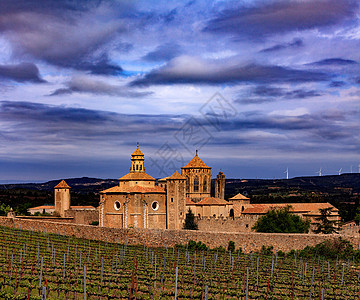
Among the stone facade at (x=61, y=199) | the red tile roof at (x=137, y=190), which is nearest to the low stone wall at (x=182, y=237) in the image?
the red tile roof at (x=137, y=190)

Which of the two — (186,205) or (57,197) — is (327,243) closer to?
(186,205)

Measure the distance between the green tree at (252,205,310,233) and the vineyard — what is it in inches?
467

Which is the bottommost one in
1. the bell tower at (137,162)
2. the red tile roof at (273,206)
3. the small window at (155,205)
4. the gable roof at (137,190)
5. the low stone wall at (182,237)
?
the low stone wall at (182,237)

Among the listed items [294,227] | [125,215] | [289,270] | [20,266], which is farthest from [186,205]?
[20,266]

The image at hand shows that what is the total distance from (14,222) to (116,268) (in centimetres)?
2642

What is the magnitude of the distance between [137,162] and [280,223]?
19.0 m

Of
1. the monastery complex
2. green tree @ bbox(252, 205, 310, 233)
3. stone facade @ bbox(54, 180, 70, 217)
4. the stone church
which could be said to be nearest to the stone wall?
stone facade @ bbox(54, 180, 70, 217)

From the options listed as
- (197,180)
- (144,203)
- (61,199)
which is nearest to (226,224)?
(144,203)

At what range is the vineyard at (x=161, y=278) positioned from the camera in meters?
22.0

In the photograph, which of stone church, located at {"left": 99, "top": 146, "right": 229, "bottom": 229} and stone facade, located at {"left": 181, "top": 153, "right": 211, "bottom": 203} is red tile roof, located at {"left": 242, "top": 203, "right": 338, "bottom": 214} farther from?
stone facade, located at {"left": 181, "top": 153, "right": 211, "bottom": 203}

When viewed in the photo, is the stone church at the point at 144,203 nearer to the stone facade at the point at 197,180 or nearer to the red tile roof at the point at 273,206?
the red tile roof at the point at 273,206

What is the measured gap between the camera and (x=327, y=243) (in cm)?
3866

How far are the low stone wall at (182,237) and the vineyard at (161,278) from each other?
1.54 m

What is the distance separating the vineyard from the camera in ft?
72.0
